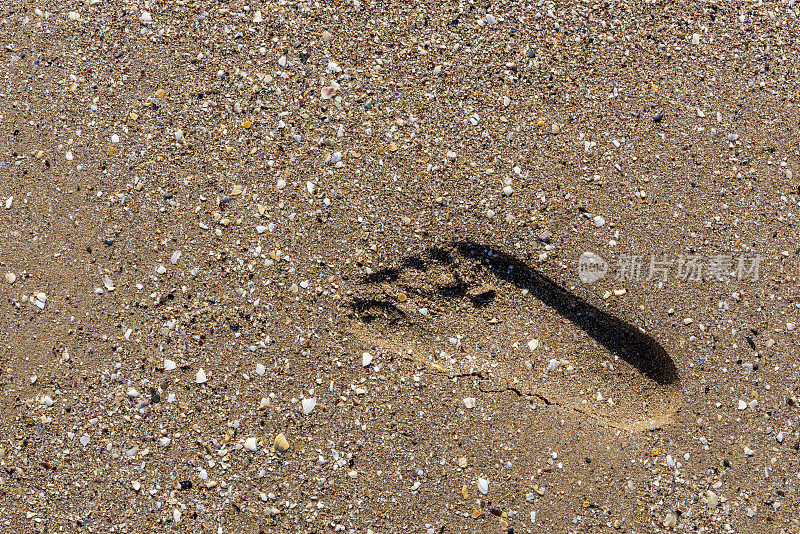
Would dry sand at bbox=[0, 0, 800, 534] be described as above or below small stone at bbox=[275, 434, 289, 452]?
above

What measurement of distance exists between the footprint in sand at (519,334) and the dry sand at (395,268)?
0.05 ft

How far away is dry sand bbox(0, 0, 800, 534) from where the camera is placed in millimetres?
2303

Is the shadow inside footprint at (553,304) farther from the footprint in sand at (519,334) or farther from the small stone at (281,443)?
the small stone at (281,443)

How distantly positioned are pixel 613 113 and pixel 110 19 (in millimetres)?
2583

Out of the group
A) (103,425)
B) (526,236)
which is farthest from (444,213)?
(103,425)

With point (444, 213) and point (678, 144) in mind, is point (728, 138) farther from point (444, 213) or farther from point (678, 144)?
point (444, 213)

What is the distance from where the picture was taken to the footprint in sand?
7.79 feet

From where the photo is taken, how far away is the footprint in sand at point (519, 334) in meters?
2.37

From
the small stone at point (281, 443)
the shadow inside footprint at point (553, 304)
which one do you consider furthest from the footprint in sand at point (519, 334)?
the small stone at point (281, 443)

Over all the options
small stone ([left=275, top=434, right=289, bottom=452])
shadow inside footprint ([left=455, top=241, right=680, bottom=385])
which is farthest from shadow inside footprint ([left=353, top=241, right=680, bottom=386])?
small stone ([left=275, top=434, right=289, bottom=452])

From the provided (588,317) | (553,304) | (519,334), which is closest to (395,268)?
(519,334)

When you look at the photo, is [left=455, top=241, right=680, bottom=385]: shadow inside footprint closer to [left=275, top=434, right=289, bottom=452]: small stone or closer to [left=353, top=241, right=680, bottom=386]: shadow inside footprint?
[left=353, top=241, right=680, bottom=386]: shadow inside footprint

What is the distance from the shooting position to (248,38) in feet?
7.97

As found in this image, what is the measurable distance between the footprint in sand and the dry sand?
1 centimetres
